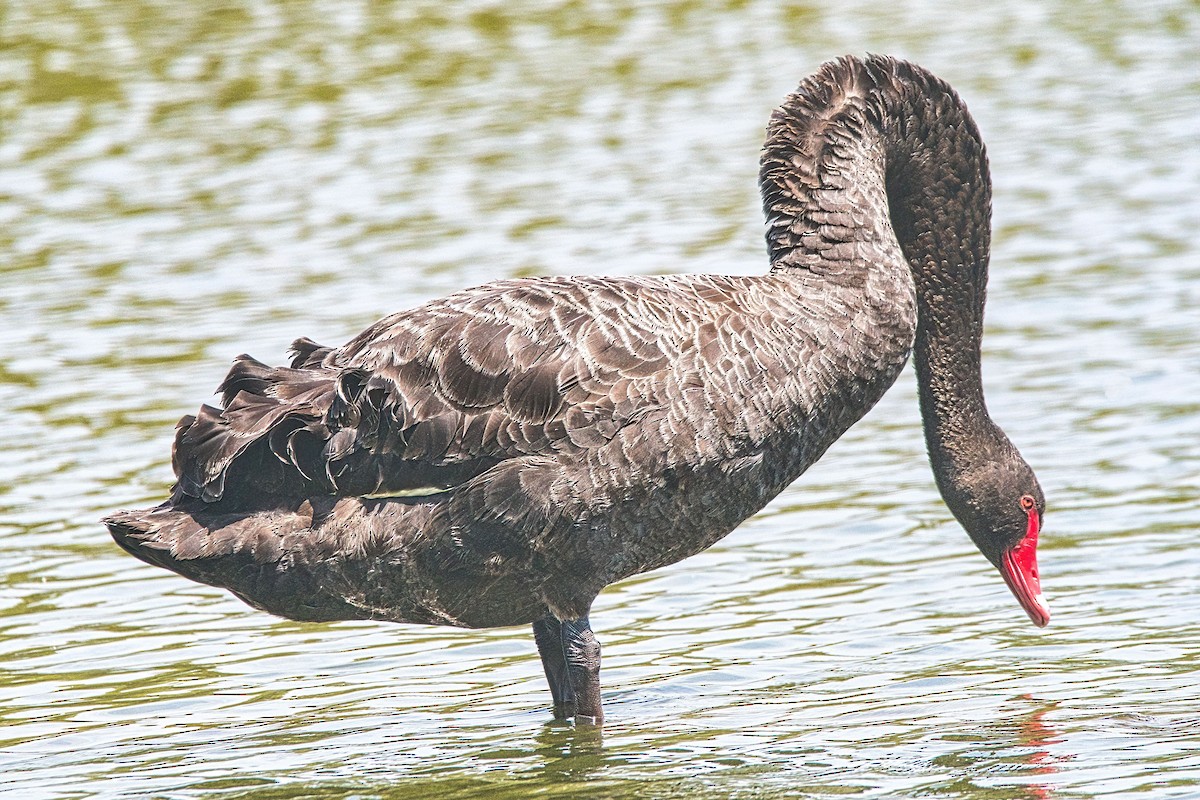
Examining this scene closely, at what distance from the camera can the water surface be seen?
6.84m

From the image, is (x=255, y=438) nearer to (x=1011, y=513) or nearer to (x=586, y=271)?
(x=1011, y=513)

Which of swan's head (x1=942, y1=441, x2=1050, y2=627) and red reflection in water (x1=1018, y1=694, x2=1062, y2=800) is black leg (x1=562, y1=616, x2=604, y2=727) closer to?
red reflection in water (x1=1018, y1=694, x2=1062, y2=800)

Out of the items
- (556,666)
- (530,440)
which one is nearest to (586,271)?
(556,666)

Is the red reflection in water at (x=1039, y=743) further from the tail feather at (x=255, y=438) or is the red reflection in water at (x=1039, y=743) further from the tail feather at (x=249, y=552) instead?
the tail feather at (x=255, y=438)

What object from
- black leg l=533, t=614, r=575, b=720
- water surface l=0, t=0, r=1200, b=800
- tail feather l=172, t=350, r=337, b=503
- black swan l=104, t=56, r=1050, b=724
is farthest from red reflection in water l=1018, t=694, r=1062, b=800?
tail feather l=172, t=350, r=337, b=503

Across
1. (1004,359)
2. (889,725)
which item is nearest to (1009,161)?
(1004,359)

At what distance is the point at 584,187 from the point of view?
1655 cm

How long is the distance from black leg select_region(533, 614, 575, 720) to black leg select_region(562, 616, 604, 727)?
0.13 metres

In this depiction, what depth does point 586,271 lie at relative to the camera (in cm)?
1354

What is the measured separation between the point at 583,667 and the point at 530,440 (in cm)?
90

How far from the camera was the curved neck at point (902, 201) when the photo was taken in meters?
7.06

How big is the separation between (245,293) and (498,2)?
11.1 metres

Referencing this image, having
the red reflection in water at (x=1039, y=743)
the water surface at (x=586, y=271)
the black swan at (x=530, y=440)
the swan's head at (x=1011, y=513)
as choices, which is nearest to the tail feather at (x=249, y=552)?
the black swan at (x=530, y=440)

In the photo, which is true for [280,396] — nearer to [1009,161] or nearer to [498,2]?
[1009,161]
